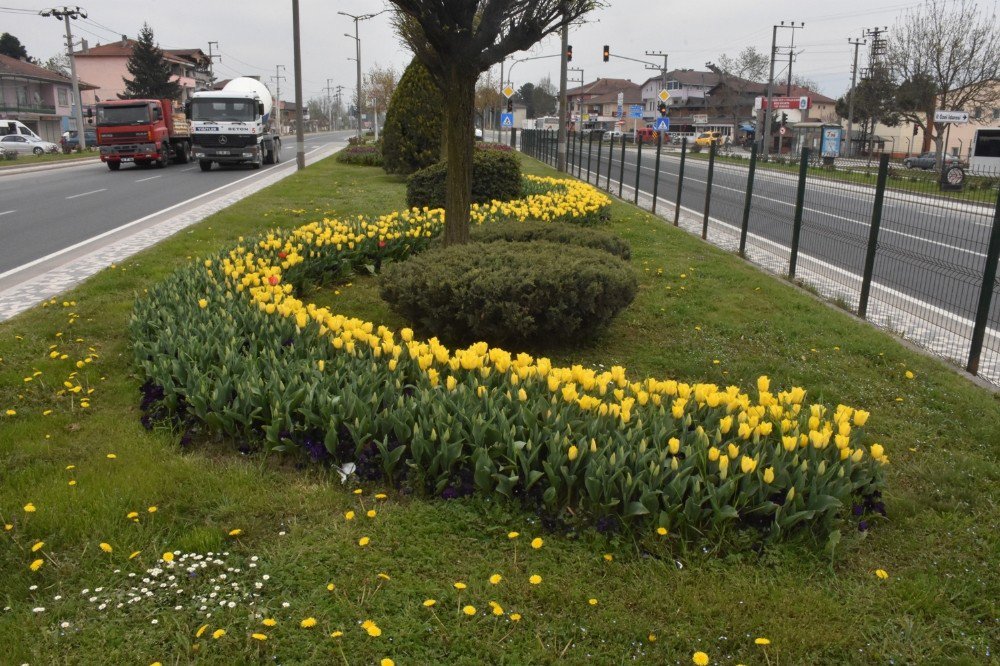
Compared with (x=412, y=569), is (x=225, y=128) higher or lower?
higher

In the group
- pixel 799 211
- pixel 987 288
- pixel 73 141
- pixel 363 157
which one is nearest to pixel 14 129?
pixel 73 141

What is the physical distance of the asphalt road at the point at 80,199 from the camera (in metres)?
11.7

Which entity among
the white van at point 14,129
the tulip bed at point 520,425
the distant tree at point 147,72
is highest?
the distant tree at point 147,72

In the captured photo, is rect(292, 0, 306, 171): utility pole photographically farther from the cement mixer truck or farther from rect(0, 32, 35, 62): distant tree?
rect(0, 32, 35, 62): distant tree

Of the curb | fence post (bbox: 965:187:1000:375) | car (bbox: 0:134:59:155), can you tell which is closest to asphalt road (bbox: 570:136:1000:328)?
fence post (bbox: 965:187:1000:375)

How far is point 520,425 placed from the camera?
154 inches

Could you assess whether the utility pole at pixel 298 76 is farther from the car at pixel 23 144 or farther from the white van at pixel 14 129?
the white van at pixel 14 129

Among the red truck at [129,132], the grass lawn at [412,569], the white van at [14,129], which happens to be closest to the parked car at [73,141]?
the white van at [14,129]

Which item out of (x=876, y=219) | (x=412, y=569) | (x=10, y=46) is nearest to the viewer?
(x=412, y=569)

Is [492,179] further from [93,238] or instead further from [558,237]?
[558,237]

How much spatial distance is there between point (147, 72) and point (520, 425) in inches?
2549

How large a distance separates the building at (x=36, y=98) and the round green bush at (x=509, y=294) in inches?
2479

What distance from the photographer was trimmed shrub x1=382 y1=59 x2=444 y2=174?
22.2 meters

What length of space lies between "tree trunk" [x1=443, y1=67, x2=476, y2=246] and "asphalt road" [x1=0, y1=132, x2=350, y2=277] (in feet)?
17.3
